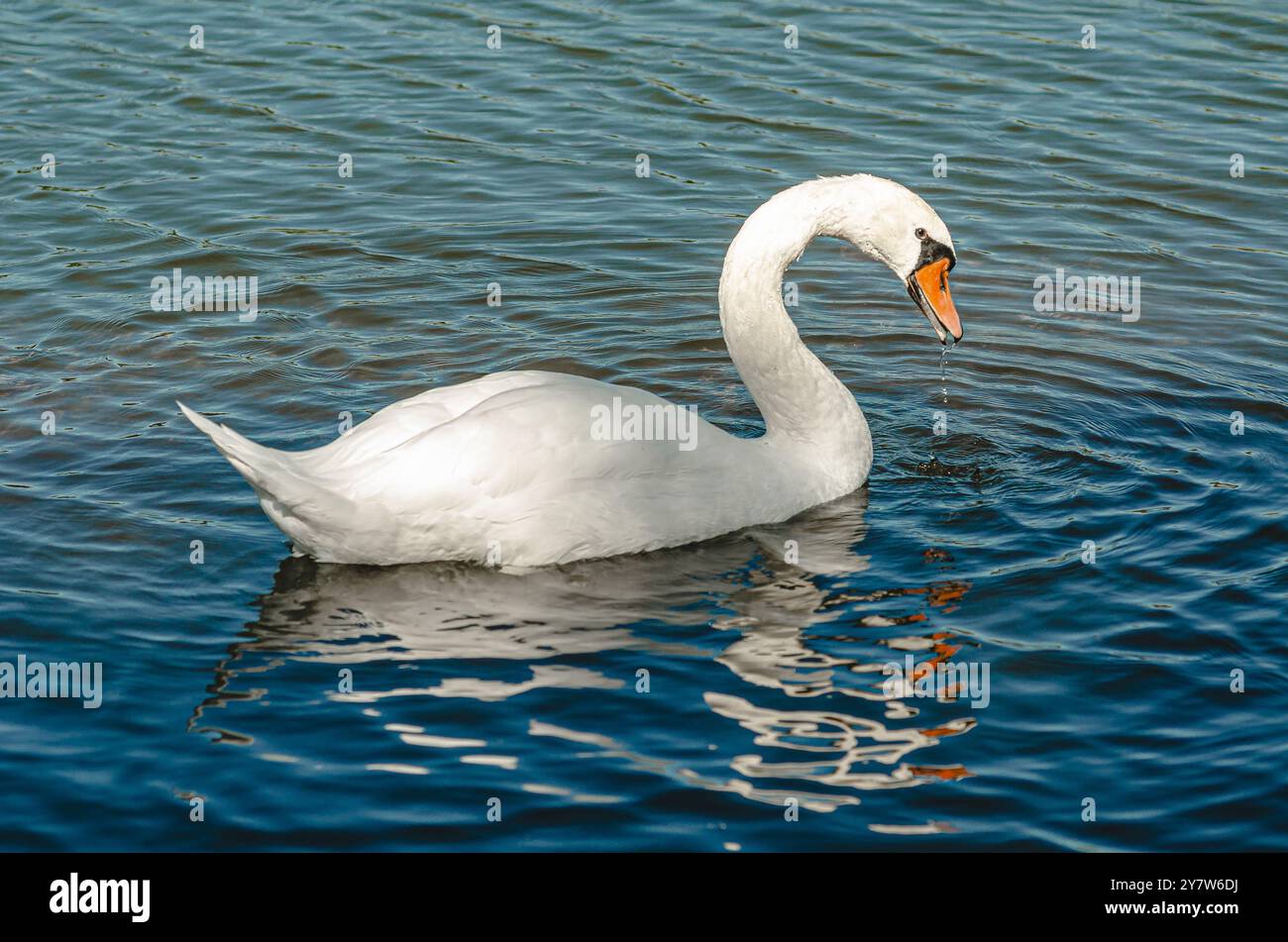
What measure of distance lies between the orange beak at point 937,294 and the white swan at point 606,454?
1cm

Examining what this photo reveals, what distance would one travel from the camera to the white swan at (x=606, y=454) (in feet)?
24.7

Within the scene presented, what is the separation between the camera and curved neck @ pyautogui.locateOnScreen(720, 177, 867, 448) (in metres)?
8.64

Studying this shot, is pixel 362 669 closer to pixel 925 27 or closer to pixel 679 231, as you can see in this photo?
pixel 679 231

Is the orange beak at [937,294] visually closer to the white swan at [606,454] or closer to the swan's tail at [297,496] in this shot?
the white swan at [606,454]

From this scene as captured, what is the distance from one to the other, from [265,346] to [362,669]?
4571 mm

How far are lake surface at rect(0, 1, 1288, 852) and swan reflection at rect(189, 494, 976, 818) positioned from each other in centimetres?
3
